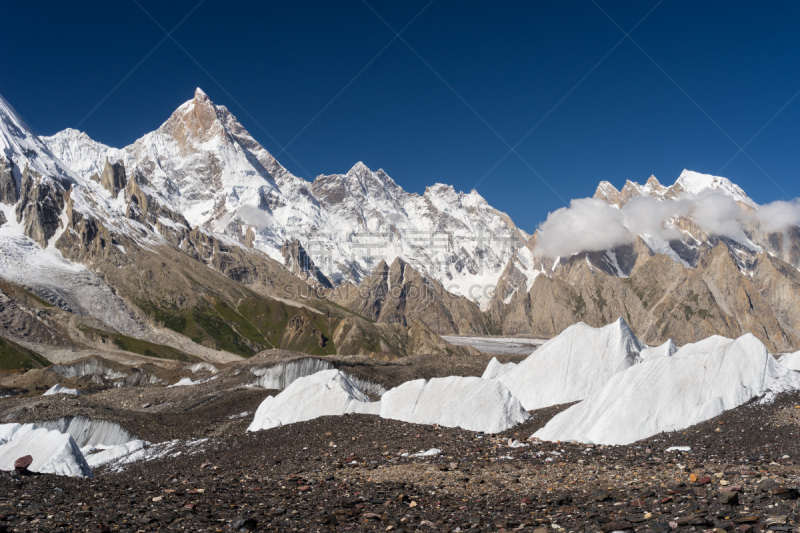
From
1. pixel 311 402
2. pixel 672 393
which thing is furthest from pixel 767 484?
pixel 311 402

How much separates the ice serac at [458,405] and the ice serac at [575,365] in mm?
5737

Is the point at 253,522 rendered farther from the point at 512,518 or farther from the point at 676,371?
the point at 676,371

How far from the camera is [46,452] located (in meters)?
31.7

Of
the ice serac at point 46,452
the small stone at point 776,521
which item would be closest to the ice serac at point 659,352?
the small stone at point 776,521

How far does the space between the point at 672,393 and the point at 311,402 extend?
25545 millimetres

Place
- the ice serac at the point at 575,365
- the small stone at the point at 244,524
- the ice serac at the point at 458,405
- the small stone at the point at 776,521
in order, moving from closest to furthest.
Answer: the small stone at the point at 776,521 < the small stone at the point at 244,524 < the ice serac at the point at 458,405 < the ice serac at the point at 575,365

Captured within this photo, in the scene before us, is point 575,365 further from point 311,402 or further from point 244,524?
point 244,524

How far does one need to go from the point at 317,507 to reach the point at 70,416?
43.4 m

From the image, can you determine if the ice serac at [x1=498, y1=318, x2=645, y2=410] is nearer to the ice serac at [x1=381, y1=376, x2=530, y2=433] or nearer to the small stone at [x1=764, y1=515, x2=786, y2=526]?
the ice serac at [x1=381, y1=376, x2=530, y2=433]

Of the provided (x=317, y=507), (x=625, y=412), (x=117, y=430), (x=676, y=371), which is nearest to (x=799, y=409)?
(x=676, y=371)

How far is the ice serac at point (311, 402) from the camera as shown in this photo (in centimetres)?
4025

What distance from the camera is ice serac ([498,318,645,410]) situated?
37.4 m

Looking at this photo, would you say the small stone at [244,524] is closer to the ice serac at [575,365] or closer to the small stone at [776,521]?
the small stone at [776,521]

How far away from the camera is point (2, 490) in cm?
1623
